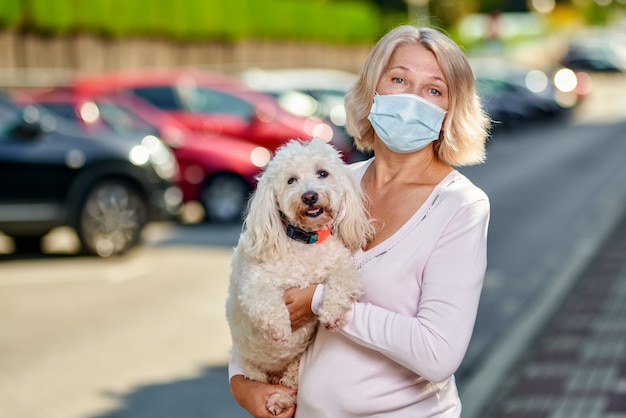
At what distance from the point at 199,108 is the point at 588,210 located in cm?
581

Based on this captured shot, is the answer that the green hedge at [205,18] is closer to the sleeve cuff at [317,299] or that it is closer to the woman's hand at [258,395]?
the woman's hand at [258,395]

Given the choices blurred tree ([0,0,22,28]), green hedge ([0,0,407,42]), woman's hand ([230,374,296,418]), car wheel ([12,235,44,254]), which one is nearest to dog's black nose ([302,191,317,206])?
woman's hand ([230,374,296,418])

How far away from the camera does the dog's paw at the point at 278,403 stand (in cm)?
286

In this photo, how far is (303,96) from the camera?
1972 centimetres

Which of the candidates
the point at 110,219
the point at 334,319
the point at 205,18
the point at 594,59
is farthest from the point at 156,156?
the point at 594,59

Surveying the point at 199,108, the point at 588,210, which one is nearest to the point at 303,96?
the point at 199,108

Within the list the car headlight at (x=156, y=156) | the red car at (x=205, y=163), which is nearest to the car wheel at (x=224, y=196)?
the red car at (x=205, y=163)

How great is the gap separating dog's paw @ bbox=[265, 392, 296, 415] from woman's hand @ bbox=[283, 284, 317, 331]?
0.69ft

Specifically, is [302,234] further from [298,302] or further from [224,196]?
[224,196]

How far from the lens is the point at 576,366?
6.95 metres

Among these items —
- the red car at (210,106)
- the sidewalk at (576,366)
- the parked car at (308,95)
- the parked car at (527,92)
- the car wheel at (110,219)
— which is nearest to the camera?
the sidewalk at (576,366)

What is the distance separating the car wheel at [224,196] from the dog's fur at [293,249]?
11885mm

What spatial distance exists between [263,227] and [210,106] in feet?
45.9

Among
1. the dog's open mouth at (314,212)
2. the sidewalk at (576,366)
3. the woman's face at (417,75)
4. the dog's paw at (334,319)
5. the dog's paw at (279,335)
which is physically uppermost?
the woman's face at (417,75)
